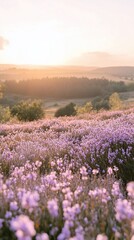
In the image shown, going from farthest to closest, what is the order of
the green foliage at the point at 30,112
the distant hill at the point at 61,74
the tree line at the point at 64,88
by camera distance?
the distant hill at the point at 61,74 < the tree line at the point at 64,88 < the green foliage at the point at 30,112

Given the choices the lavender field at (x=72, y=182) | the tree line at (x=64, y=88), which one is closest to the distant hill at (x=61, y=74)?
the tree line at (x=64, y=88)

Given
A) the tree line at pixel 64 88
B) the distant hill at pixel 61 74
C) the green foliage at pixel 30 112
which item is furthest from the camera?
the distant hill at pixel 61 74

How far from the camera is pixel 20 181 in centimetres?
345

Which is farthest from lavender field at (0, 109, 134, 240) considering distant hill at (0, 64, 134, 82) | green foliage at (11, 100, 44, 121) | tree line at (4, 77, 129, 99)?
distant hill at (0, 64, 134, 82)

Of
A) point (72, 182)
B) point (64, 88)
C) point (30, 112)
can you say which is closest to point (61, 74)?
point (64, 88)

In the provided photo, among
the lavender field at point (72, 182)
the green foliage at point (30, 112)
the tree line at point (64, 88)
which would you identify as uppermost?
the lavender field at point (72, 182)

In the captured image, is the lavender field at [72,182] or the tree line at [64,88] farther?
the tree line at [64,88]

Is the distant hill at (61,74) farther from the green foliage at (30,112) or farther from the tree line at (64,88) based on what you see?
the green foliage at (30,112)

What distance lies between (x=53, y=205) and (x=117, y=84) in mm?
93846

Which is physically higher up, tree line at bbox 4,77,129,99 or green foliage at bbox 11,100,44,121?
green foliage at bbox 11,100,44,121

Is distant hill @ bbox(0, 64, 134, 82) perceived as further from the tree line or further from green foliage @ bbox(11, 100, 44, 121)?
green foliage @ bbox(11, 100, 44, 121)

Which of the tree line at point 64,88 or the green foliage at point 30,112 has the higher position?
the green foliage at point 30,112

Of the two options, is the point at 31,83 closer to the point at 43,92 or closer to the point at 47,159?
the point at 43,92

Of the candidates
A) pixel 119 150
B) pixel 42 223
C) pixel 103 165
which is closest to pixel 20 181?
pixel 42 223
